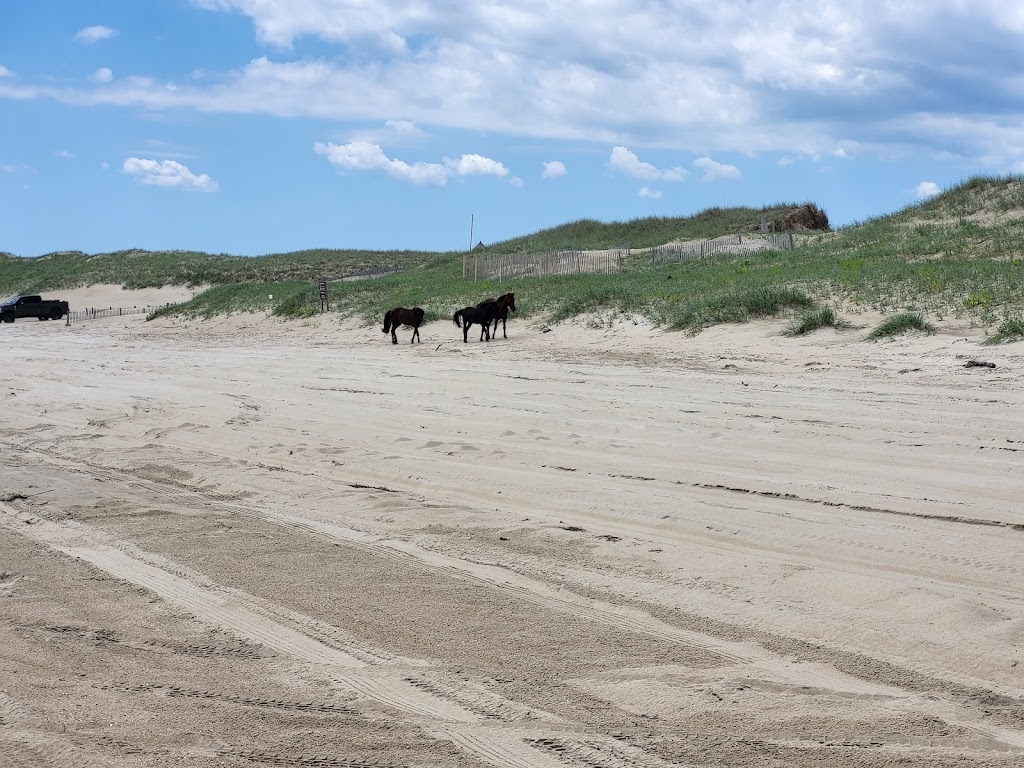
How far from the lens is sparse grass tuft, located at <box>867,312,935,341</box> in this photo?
15.2 m

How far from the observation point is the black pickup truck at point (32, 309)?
158ft

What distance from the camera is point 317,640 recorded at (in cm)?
496

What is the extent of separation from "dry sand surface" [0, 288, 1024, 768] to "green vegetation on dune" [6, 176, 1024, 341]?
4850 mm

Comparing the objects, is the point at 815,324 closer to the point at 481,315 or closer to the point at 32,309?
the point at 481,315

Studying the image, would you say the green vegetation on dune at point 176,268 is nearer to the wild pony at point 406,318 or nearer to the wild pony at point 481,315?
the wild pony at point 406,318

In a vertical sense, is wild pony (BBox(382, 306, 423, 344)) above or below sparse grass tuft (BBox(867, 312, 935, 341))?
above

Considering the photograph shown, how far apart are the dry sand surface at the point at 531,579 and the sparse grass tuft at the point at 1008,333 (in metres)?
1.04

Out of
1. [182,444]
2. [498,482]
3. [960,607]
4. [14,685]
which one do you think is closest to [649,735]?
[960,607]

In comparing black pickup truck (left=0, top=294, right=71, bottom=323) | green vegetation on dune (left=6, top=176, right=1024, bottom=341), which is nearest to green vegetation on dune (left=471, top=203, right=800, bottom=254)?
green vegetation on dune (left=6, top=176, right=1024, bottom=341)

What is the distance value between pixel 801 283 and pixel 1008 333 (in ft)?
22.3

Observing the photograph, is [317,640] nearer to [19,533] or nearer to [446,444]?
[19,533]

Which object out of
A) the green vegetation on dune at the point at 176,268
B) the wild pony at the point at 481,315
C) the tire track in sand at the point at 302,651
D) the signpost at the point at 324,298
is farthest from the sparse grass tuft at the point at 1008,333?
the green vegetation on dune at the point at 176,268

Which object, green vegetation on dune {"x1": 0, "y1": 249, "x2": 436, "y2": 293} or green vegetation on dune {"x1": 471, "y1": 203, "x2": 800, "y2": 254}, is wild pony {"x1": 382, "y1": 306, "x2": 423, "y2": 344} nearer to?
green vegetation on dune {"x1": 471, "y1": 203, "x2": 800, "y2": 254}

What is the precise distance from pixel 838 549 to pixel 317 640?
10.5 feet
